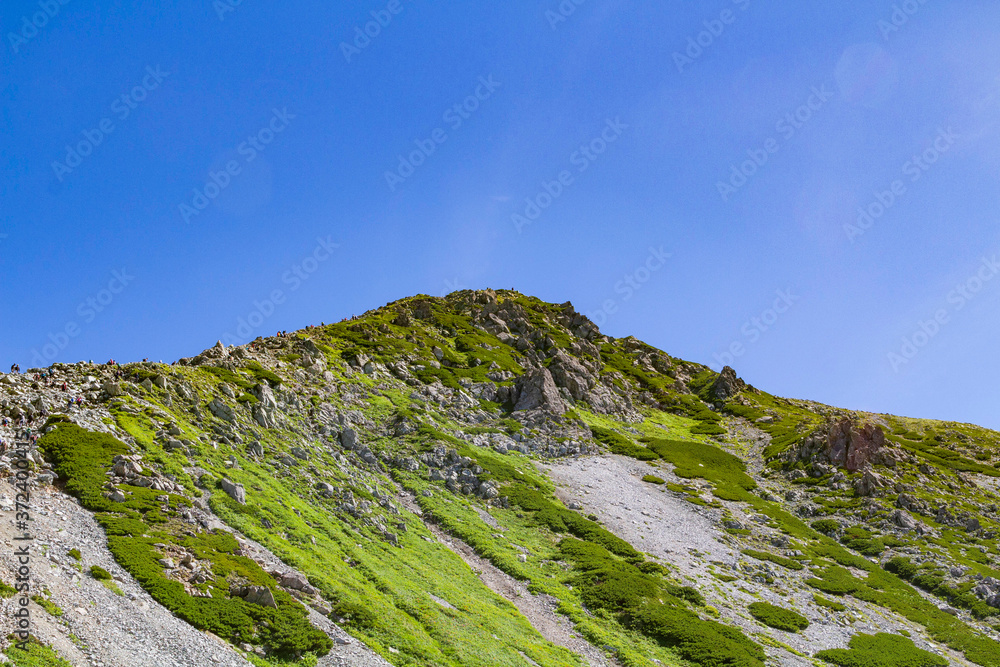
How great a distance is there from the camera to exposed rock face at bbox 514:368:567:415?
293 feet

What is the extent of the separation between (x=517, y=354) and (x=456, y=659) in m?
84.8

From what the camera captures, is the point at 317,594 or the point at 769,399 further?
the point at 769,399

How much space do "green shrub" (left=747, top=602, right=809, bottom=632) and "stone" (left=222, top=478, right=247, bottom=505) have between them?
41.7m

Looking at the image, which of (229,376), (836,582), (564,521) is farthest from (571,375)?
(229,376)

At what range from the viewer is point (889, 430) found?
12331 cm

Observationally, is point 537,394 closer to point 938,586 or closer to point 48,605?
point 938,586

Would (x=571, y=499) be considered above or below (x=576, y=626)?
above

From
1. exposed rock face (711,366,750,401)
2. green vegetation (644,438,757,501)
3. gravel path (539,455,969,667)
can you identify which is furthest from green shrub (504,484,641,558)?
exposed rock face (711,366,750,401)

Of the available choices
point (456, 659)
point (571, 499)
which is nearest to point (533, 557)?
point (571, 499)

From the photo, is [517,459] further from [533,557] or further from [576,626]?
[576,626]

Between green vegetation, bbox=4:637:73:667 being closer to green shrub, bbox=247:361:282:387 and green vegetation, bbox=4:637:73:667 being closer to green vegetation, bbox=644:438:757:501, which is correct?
green shrub, bbox=247:361:282:387

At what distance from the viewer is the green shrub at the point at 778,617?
1893 inches

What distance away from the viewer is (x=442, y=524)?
53094 millimetres

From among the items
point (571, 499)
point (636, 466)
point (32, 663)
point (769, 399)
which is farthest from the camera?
point (769, 399)
